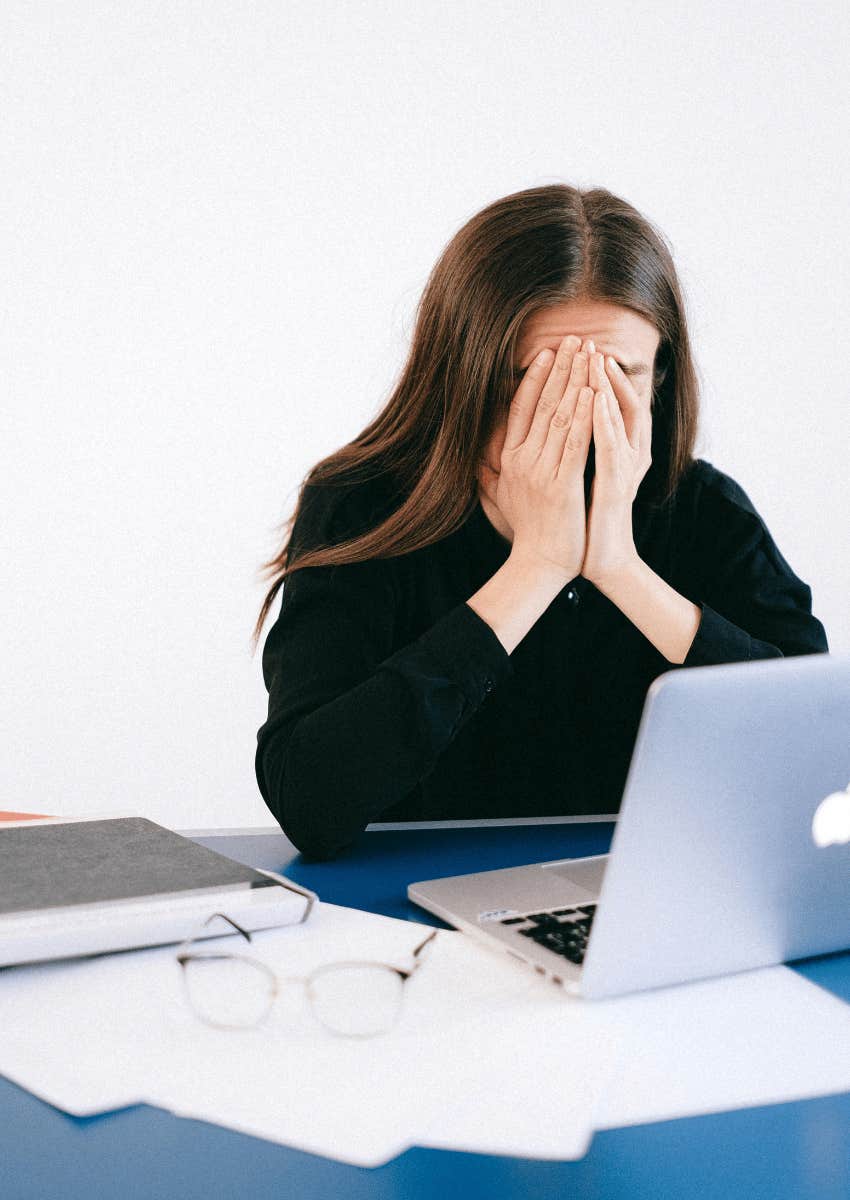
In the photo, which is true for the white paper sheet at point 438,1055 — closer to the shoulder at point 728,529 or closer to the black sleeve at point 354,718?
the black sleeve at point 354,718

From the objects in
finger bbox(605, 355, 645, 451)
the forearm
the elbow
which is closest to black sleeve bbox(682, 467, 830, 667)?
the forearm

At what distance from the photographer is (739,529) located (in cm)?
150

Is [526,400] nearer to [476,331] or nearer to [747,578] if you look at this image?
[476,331]

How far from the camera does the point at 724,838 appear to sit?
72cm

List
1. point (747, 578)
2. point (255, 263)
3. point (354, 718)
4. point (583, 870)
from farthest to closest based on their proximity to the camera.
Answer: point (255, 263)
point (747, 578)
point (354, 718)
point (583, 870)

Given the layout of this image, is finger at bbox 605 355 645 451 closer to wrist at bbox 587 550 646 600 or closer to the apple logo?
wrist at bbox 587 550 646 600

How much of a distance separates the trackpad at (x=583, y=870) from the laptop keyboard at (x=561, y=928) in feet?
0.22

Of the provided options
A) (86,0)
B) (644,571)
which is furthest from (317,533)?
(86,0)

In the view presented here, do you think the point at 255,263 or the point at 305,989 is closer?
the point at 305,989

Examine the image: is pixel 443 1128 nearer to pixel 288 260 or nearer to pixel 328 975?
pixel 328 975

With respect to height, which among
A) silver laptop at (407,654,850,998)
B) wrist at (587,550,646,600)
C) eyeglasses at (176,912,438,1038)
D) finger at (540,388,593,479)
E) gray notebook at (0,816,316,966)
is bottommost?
eyeglasses at (176,912,438,1038)

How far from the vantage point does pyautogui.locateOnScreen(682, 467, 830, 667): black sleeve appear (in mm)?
1452

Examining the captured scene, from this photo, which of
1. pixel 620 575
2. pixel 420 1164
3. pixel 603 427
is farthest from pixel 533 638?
pixel 420 1164

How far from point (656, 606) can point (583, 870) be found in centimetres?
40
